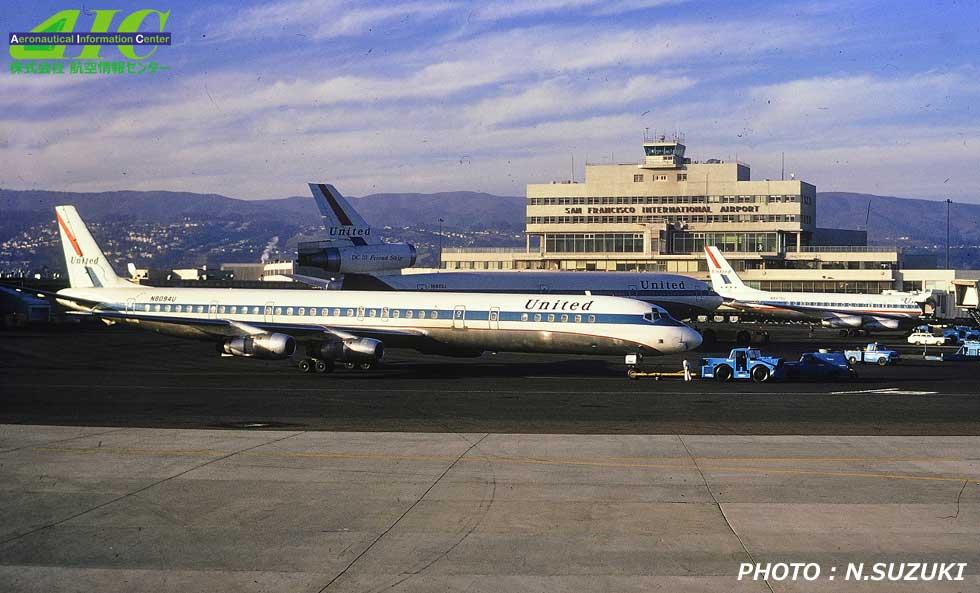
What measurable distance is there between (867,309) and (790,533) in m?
70.8

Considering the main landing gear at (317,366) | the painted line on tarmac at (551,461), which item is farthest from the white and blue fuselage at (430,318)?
the painted line on tarmac at (551,461)

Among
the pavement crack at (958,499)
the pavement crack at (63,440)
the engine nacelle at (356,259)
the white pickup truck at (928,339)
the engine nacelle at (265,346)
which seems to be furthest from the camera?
the white pickup truck at (928,339)

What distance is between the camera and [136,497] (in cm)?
1745

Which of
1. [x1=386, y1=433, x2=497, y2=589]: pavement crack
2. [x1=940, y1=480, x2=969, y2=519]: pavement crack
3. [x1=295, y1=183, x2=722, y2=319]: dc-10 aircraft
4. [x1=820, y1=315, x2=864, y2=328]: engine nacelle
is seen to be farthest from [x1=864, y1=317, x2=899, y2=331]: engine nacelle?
[x1=386, y1=433, x2=497, y2=589]: pavement crack

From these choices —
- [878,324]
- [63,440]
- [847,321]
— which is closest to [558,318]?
[63,440]

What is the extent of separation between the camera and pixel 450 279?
72.8m

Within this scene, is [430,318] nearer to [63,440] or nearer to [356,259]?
[63,440]

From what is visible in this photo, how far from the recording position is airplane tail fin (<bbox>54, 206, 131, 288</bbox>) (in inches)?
1895

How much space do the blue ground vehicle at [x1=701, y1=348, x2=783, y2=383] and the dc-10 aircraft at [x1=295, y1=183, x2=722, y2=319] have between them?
2927cm

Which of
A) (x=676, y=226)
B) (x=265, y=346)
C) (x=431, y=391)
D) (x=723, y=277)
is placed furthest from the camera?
(x=676, y=226)

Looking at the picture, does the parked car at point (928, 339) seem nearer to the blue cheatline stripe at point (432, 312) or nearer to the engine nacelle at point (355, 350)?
the blue cheatline stripe at point (432, 312)

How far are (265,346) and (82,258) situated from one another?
15835mm

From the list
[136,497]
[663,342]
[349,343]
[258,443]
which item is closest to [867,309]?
[663,342]

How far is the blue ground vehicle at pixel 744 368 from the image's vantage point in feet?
129
